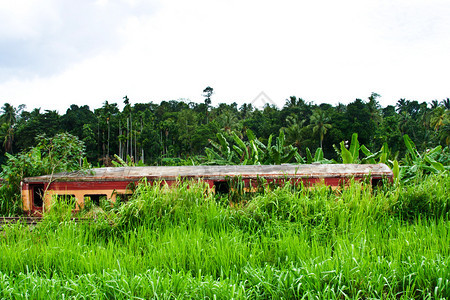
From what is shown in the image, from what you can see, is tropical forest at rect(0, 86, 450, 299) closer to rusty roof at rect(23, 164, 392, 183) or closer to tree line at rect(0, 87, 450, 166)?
rusty roof at rect(23, 164, 392, 183)

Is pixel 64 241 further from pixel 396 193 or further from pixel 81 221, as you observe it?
pixel 396 193

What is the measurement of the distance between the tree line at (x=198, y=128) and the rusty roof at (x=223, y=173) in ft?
127

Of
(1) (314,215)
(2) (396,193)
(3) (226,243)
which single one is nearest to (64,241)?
(3) (226,243)

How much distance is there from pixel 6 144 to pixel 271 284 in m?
57.6

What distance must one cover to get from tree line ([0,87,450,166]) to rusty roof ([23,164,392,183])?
38.7 meters

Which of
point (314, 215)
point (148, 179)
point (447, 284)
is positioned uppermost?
point (148, 179)

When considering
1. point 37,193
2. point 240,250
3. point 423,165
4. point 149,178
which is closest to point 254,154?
point 149,178

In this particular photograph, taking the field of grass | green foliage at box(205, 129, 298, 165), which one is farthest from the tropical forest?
green foliage at box(205, 129, 298, 165)

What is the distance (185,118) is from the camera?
5725 centimetres

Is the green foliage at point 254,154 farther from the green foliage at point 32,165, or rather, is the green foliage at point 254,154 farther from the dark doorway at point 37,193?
the dark doorway at point 37,193

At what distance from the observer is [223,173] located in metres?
4.65

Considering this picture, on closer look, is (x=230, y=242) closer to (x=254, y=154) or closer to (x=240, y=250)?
(x=240, y=250)

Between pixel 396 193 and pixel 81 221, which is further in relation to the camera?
pixel 396 193

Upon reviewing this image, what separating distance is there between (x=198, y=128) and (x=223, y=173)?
160 ft
